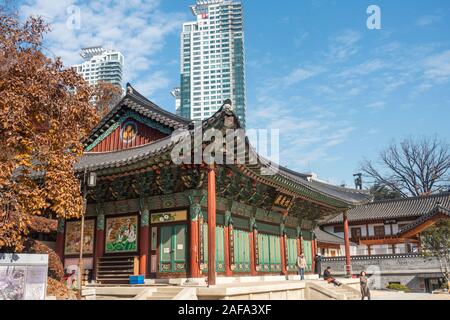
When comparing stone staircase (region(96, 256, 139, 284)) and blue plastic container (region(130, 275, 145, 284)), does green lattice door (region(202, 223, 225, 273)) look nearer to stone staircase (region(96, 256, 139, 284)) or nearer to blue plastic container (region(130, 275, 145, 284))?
blue plastic container (region(130, 275, 145, 284))

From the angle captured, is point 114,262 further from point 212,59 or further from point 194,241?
point 212,59

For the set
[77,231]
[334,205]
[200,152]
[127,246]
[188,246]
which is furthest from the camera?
[334,205]

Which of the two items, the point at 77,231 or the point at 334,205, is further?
the point at 334,205

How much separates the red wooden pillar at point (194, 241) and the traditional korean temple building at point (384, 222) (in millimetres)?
36021

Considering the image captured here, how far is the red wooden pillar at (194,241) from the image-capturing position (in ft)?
58.5

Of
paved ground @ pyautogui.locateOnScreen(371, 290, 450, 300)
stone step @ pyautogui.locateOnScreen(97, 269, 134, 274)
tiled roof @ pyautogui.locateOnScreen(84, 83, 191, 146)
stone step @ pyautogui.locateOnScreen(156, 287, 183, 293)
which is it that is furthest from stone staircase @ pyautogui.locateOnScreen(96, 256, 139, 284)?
paved ground @ pyautogui.locateOnScreen(371, 290, 450, 300)

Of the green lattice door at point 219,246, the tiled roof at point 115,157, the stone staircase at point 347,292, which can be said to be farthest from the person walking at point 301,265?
the tiled roof at point 115,157

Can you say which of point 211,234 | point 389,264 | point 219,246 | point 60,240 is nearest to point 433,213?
point 389,264

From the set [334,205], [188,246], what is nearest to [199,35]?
[334,205]

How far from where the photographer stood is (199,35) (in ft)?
554

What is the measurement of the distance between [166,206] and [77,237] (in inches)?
209
